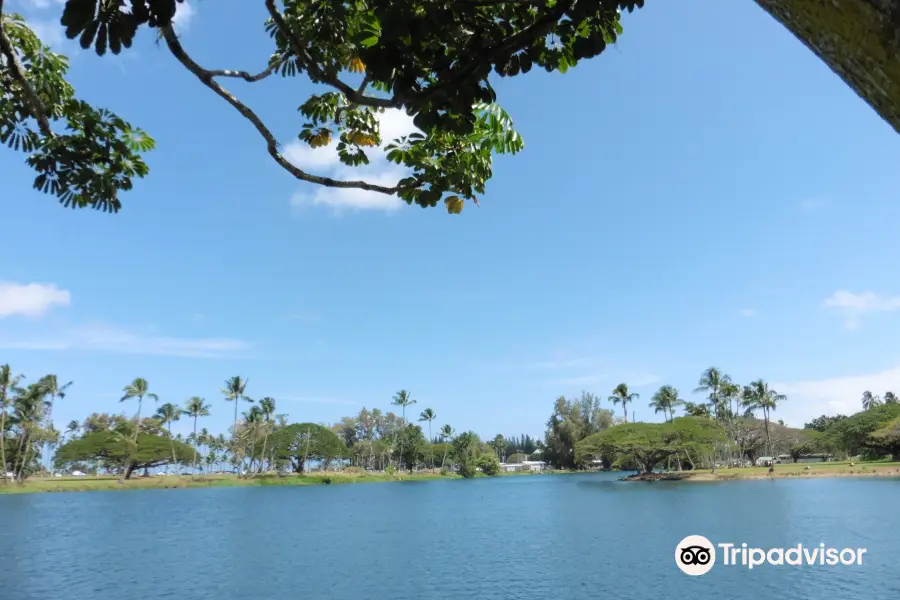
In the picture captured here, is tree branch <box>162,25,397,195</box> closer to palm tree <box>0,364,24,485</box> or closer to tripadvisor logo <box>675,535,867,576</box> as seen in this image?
tripadvisor logo <box>675,535,867,576</box>

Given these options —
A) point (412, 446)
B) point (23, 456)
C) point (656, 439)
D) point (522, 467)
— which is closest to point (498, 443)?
point (522, 467)

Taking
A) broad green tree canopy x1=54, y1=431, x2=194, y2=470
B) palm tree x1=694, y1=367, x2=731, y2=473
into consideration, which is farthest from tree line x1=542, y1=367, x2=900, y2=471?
broad green tree canopy x1=54, y1=431, x2=194, y2=470

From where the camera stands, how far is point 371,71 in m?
2.30

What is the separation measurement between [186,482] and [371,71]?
278ft

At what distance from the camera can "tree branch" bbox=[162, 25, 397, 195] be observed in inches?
119

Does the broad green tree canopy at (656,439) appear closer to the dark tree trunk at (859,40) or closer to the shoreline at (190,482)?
the shoreline at (190,482)

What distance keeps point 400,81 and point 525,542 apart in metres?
24.3

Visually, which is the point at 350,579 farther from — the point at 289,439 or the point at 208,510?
the point at 289,439

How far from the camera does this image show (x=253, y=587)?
1734 cm

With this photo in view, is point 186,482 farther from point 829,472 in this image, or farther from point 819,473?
point 829,472

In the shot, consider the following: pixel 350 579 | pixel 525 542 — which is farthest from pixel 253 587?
pixel 525 542

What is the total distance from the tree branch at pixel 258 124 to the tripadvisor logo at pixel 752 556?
58.4 feet

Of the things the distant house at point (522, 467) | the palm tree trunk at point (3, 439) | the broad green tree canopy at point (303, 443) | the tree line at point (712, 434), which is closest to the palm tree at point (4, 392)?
the palm tree trunk at point (3, 439)

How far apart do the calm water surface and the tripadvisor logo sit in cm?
47
